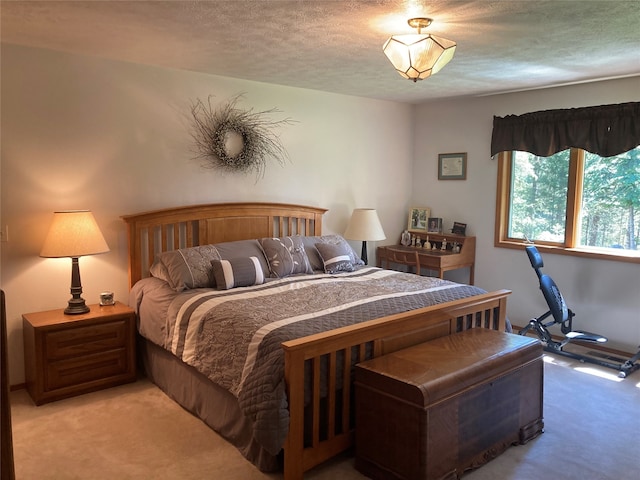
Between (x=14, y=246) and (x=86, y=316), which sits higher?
(x=14, y=246)

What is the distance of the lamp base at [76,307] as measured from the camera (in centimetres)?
351

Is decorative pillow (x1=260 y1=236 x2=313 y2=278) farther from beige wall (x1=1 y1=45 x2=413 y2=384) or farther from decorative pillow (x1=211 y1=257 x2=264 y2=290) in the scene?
beige wall (x1=1 y1=45 x2=413 y2=384)

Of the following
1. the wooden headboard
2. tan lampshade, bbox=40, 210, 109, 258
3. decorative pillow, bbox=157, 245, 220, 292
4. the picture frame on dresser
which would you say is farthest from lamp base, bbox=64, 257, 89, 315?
the picture frame on dresser

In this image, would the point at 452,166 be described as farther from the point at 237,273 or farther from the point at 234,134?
the point at 237,273

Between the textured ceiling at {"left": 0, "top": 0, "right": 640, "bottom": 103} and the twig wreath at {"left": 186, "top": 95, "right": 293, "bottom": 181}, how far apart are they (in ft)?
1.04

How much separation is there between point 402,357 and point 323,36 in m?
1.92

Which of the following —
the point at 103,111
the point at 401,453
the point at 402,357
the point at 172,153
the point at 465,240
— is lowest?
the point at 401,453

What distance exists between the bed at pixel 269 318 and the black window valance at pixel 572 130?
181cm

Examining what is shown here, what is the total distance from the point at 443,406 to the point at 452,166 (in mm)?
3667

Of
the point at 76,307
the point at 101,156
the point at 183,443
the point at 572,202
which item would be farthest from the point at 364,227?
the point at 183,443

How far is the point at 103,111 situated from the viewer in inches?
149

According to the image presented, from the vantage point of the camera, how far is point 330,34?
3.04m

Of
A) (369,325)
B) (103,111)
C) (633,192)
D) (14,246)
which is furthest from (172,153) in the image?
(633,192)

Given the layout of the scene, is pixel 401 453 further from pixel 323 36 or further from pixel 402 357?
pixel 323 36
